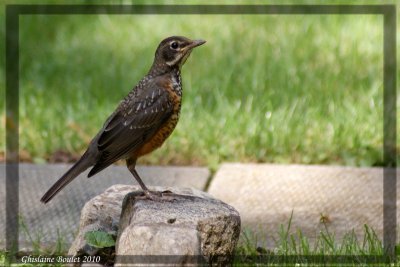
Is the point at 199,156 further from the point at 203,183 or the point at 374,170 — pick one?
the point at 374,170

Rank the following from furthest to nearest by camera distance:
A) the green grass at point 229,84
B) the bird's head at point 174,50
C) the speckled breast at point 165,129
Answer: the green grass at point 229,84, the bird's head at point 174,50, the speckled breast at point 165,129

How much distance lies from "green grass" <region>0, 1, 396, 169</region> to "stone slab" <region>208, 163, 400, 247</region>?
341mm

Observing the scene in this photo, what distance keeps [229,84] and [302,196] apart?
2.31 metres

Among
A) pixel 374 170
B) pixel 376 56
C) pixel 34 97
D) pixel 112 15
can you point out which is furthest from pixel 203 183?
pixel 112 15

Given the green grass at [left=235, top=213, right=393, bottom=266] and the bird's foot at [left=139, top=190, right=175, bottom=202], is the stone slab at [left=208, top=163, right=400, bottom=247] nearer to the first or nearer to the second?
the green grass at [left=235, top=213, right=393, bottom=266]

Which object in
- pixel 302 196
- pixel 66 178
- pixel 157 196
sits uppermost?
pixel 66 178

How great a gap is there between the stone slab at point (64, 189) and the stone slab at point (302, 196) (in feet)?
1.09

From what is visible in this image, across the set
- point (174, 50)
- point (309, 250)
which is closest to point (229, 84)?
point (174, 50)

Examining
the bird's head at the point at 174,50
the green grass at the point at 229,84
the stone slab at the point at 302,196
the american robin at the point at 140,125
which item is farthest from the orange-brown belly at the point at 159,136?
the green grass at the point at 229,84

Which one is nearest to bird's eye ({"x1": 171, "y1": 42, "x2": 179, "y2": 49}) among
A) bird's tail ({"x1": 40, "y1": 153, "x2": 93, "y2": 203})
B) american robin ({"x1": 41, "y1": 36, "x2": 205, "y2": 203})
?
american robin ({"x1": 41, "y1": 36, "x2": 205, "y2": 203})

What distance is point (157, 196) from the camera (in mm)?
5227

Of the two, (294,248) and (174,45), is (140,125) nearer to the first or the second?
(174,45)

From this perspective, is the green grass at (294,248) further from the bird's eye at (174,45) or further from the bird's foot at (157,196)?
the bird's eye at (174,45)

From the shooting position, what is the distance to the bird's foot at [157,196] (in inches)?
203
